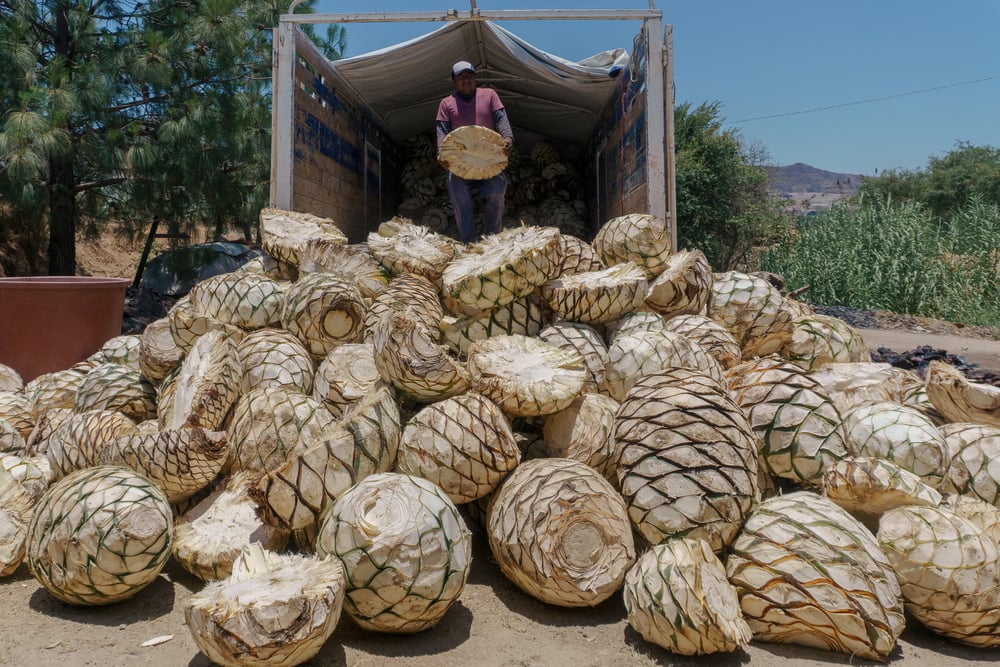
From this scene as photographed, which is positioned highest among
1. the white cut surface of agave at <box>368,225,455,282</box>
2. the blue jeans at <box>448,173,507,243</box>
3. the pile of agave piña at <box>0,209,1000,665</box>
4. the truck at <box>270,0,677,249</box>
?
the truck at <box>270,0,677,249</box>

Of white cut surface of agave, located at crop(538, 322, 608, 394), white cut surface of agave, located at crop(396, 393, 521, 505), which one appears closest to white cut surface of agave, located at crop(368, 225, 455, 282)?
white cut surface of agave, located at crop(538, 322, 608, 394)

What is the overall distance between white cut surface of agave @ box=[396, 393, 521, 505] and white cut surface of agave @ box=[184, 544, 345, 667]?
631 mm

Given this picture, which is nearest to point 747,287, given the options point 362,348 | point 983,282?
point 362,348

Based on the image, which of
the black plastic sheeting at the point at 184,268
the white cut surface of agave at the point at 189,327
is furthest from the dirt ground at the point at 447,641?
the black plastic sheeting at the point at 184,268

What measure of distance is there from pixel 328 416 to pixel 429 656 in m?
1.09

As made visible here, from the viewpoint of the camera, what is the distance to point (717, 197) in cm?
1888

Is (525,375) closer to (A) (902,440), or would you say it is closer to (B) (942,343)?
(A) (902,440)

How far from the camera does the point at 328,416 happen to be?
2838 mm

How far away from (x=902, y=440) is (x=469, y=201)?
11.5 feet

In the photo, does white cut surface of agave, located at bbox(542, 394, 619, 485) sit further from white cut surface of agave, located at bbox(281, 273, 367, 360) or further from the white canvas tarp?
the white canvas tarp

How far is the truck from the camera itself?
15.8ft

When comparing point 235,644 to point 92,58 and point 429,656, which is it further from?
point 92,58

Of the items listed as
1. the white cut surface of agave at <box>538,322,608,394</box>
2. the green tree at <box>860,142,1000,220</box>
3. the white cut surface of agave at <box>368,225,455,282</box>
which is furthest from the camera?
the green tree at <box>860,142,1000,220</box>

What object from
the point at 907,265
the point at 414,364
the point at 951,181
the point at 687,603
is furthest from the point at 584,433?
the point at 951,181
